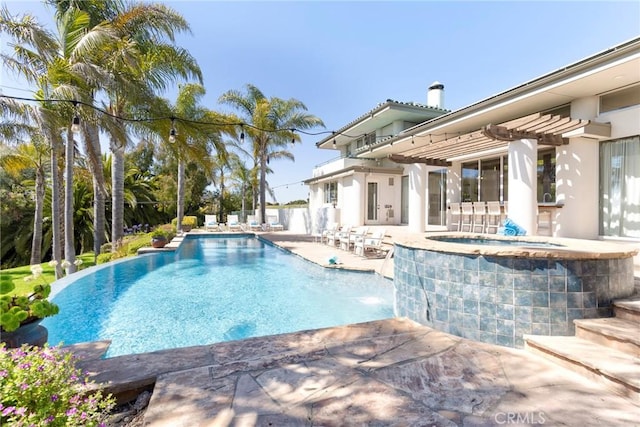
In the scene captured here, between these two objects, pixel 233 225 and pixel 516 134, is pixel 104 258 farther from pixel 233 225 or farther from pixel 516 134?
pixel 516 134

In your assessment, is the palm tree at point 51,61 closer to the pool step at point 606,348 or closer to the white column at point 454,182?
the pool step at point 606,348

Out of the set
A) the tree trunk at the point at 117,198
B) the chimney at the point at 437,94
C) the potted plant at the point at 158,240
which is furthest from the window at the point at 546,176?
the tree trunk at the point at 117,198

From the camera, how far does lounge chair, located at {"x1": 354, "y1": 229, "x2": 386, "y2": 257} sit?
10.4 metres

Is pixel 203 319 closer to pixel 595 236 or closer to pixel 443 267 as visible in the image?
pixel 443 267

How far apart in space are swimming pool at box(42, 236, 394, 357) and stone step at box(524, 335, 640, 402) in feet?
8.84

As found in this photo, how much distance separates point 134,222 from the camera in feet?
79.8

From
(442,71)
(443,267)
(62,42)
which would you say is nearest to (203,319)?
(443,267)

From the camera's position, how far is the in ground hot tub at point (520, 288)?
10.6ft

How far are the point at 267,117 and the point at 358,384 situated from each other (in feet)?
62.7

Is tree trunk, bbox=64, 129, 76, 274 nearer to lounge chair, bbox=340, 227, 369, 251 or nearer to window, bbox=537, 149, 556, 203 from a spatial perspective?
lounge chair, bbox=340, 227, 369, 251

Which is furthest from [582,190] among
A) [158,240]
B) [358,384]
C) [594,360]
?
[158,240]

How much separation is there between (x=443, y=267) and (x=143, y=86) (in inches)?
486

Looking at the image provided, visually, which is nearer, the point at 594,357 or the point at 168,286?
the point at 594,357

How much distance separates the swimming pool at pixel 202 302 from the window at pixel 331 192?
1041 centimetres
